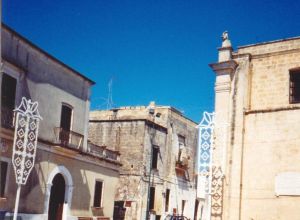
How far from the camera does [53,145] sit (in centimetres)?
1725

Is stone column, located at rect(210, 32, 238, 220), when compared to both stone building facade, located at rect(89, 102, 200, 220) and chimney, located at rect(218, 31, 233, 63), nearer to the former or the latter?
chimney, located at rect(218, 31, 233, 63)

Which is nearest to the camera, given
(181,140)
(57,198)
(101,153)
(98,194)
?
(57,198)

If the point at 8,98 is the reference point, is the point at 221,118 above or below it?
below

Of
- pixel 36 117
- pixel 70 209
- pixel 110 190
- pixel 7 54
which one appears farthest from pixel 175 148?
pixel 36 117

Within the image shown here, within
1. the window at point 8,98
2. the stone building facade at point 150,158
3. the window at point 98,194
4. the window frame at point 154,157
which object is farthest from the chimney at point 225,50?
the window frame at point 154,157

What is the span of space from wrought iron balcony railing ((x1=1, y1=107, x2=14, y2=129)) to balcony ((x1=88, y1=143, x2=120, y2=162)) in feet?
18.6

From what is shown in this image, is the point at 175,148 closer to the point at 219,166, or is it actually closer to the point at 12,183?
the point at 12,183

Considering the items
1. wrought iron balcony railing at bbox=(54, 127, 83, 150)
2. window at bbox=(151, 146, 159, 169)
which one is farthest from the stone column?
window at bbox=(151, 146, 159, 169)

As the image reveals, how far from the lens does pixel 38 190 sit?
16.8 metres

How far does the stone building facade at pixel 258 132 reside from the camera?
37.5ft

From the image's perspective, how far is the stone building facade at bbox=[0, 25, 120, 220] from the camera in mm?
15203

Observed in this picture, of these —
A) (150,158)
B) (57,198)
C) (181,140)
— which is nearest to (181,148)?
(181,140)

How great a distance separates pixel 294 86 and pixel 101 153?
39.4 feet

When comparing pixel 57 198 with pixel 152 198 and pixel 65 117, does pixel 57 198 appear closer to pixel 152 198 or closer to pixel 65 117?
pixel 65 117
